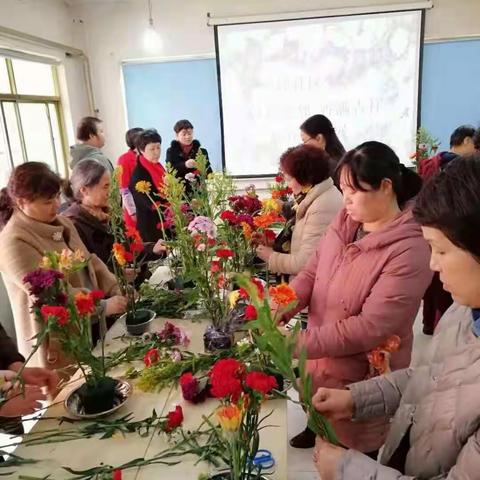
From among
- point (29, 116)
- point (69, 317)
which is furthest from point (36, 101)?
point (69, 317)

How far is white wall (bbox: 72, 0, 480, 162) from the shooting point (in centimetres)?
451

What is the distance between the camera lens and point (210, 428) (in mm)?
1131

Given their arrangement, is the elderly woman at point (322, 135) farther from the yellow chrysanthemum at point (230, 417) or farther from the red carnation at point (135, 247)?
the yellow chrysanthemum at point (230, 417)

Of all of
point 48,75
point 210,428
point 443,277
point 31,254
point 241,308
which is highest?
point 48,75

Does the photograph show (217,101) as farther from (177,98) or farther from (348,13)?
(348,13)

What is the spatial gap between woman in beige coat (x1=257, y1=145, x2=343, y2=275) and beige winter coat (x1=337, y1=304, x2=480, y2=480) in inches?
38.2

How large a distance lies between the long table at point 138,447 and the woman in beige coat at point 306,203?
0.79m

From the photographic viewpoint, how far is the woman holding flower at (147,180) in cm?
334

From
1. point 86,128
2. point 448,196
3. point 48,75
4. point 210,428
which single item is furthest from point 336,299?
point 48,75

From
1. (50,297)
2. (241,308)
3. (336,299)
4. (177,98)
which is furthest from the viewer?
(177,98)

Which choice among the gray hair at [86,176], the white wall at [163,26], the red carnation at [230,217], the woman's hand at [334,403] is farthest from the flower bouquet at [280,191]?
the white wall at [163,26]

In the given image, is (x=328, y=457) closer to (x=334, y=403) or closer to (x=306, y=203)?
(x=334, y=403)

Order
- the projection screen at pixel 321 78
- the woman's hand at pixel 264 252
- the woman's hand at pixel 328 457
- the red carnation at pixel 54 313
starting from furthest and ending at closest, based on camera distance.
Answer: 1. the projection screen at pixel 321 78
2. the woman's hand at pixel 264 252
3. the red carnation at pixel 54 313
4. the woman's hand at pixel 328 457

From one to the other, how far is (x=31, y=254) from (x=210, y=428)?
103cm
